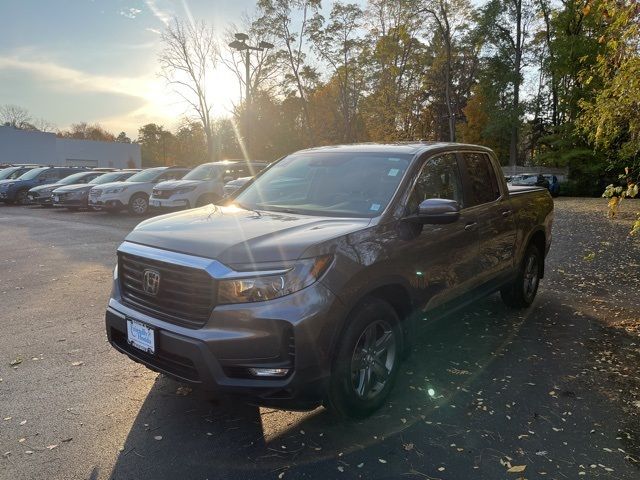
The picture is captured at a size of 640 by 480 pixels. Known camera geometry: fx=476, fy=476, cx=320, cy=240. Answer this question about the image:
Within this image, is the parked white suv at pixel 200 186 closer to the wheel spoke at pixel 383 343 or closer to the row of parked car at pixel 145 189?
the row of parked car at pixel 145 189

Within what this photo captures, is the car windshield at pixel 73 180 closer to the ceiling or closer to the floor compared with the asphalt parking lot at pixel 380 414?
closer to the ceiling

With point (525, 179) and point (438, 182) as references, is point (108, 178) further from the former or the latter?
point (525, 179)

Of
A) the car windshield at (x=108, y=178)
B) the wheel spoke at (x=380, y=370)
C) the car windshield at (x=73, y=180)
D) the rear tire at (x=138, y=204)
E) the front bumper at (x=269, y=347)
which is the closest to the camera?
the front bumper at (x=269, y=347)

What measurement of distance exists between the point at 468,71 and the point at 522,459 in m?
47.2

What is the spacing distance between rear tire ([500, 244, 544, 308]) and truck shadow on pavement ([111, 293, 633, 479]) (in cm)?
137

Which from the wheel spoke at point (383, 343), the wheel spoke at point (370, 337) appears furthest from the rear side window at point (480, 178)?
the wheel spoke at point (370, 337)

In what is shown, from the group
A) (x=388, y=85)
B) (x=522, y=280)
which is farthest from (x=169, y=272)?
(x=388, y=85)

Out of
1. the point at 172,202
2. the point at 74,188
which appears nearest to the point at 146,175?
the point at 74,188

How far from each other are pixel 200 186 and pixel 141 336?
1183 centimetres

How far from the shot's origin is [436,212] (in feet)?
11.3

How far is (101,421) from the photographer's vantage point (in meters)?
3.32

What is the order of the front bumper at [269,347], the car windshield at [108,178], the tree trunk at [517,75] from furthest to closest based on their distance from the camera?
the tree trunk at [517,75] < the car windshield at [108,178] < the front bumper at [269,347]

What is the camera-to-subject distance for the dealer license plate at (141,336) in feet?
9.96

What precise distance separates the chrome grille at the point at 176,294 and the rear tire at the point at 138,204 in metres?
13.9
